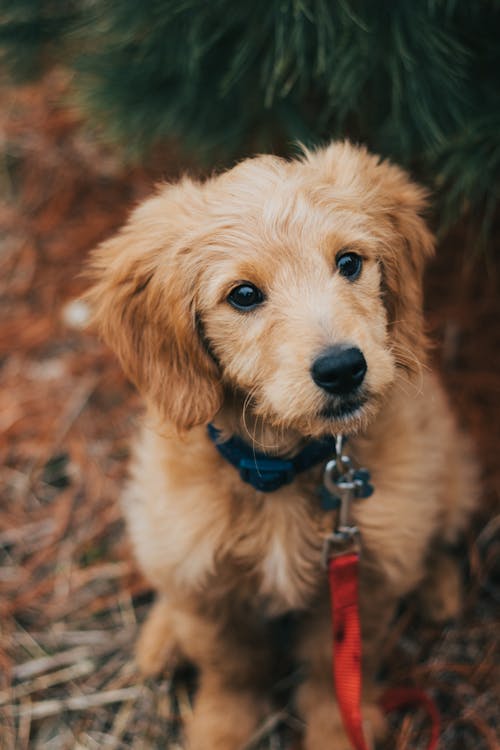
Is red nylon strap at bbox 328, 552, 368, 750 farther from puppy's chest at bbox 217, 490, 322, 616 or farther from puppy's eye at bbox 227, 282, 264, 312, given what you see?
puppy's eye at bbox 227, 282, 264, 312

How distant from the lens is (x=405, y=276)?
1988 millimetres

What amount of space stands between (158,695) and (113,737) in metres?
0.20

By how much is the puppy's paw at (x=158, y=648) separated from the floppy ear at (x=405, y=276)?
52.4 inches

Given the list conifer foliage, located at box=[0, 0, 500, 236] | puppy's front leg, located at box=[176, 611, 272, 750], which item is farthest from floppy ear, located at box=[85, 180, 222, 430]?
puppy's front leg, located at box=[176, 611, 272, 750]

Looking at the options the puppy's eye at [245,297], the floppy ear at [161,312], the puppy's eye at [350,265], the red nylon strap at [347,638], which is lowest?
the red nylon strap at [347,638]

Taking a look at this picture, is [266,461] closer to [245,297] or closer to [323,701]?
[245,297]

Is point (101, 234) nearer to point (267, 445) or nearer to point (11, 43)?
point (11, 43)

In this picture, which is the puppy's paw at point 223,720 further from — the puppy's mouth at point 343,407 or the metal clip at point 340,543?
the puppy's mouth at point 343,407

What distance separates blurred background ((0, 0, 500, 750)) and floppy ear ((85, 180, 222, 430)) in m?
0.63

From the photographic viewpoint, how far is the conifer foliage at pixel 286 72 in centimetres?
216

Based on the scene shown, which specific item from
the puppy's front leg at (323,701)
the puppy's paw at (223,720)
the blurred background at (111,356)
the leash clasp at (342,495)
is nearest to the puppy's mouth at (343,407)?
the leash clasp at (342,495)

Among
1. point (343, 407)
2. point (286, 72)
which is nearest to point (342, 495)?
point (343, 407)

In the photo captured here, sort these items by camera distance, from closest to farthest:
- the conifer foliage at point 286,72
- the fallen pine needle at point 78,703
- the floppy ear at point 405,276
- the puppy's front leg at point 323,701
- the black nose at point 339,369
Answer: the black nose at point 339,369
the floppy ear at point 405,276
the conifer foliage at point 286,72
the puppy's front leg at point 323,701
the fallen pine needle at point 78,703

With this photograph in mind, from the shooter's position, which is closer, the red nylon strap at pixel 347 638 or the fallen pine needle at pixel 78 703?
the red nylon strap at pixel 347 638
